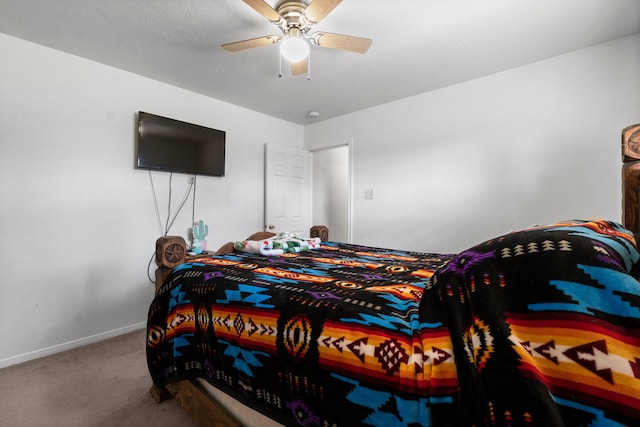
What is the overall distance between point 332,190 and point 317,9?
3.46m

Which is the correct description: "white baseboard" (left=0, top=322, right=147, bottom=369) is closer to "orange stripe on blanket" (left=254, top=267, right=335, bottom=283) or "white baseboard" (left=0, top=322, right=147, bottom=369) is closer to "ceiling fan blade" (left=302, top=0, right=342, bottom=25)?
"orange stripe on blanket" (left=254, top=267, right=335, bottom=283)

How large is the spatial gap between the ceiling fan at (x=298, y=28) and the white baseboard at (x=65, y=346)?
2762 mm

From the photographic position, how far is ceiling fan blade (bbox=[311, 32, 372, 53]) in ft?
5.87

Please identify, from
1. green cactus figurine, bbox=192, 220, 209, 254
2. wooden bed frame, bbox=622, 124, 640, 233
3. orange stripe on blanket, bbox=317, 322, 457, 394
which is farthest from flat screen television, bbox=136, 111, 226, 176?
wooden bed frame, bbox=622, 124, 640, 233

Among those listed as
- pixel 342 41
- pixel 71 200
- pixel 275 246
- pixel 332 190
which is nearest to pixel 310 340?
pixel 275 246

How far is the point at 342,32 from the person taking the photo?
82.9 inches

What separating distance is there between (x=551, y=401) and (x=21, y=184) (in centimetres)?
331

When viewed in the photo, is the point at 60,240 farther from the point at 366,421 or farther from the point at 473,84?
the point at 473,84

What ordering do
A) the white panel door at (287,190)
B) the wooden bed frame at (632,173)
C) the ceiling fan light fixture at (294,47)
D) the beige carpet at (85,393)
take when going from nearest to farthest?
the wooden bed frame at (632,173)
the beige carpet at (85,393)
the ceiling fan light fixture at (294,47)
the white panel door at (287,190)

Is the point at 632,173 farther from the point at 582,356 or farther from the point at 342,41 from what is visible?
the point at 342,41

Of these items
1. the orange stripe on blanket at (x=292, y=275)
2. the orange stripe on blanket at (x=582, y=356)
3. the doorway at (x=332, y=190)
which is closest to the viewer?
the orange stripe on blanket at (x=582, y=356)

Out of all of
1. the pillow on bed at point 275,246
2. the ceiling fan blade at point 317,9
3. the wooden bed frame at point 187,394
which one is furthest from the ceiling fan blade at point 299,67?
the wooden bed frame at point 187,394

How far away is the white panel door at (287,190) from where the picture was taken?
3.85m

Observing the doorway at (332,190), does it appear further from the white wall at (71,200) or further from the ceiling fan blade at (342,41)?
the ceiling fan blade at (342,41)
